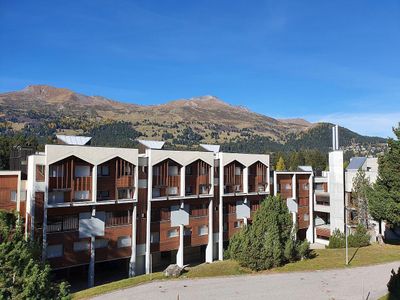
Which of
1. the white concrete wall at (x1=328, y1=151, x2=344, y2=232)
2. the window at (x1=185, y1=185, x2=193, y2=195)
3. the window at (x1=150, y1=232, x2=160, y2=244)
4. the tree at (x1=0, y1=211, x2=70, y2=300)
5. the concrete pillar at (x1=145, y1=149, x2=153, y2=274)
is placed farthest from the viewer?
the white concrete wall at (x1=328, y1=151, x2=344, y2=232)

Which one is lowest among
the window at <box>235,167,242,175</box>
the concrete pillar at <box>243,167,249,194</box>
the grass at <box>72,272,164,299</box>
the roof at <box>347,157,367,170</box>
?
the grass at <box>72,272,164,299</box>

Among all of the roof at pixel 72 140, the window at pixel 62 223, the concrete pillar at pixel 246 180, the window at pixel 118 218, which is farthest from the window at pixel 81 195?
the concrete pillar at pixel 246 180

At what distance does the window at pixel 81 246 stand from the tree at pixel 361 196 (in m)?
38.2

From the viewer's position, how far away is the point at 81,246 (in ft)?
125

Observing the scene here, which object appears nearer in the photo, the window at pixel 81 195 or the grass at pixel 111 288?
the grass at pixel 111 288

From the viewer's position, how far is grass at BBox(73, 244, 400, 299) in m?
33.1

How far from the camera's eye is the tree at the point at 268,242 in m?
37.1

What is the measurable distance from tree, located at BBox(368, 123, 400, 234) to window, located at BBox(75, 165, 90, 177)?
1367 inches

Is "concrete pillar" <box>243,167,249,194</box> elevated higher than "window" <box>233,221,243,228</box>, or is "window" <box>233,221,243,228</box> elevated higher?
"concrete pillar" <box>243,167,249,194</box>

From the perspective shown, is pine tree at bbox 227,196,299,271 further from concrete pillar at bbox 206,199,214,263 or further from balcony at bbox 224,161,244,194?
balcony at bbox 224,161,244,194

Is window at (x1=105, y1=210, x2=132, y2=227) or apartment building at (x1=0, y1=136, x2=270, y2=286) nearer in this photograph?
apartment building at (x1=0, y1=136, x2=270, y2=286)

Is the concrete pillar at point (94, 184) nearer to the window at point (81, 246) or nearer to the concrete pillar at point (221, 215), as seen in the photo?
the window at point (81, 246)

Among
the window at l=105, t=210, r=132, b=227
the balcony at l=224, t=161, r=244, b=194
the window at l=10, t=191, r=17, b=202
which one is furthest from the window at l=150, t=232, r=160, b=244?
the window at l=10, t=191, r=17, b=202

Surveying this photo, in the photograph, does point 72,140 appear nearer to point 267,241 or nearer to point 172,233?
point 172,233
